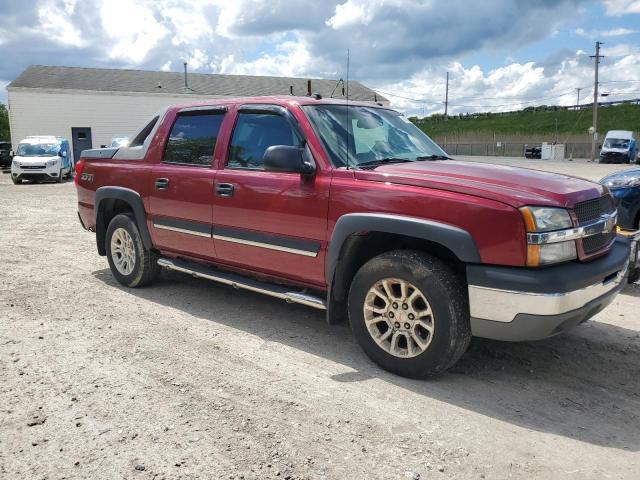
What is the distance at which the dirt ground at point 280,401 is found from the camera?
286cm

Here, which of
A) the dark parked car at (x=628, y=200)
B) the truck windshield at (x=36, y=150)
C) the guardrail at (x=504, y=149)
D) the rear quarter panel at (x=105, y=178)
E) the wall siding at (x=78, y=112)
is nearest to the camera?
the rear quarter panel at (x=105, y=178)

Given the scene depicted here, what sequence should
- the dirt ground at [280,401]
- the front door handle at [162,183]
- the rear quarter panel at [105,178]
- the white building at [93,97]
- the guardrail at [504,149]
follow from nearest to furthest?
the dirt ground at [280,401] → the front door handle at [162,183] → the rear quarter panel at [105,178] → the white building at [93,97] → the guardrail at [504,149]

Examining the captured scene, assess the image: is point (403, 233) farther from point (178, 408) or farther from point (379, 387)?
point (178, 408)

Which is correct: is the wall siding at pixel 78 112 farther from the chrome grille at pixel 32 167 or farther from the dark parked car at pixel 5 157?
the chrome grille at pixel 32 167

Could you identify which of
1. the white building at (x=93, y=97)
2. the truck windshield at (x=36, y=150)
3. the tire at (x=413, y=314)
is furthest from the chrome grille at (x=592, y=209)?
the white building at (x=93, y=97)

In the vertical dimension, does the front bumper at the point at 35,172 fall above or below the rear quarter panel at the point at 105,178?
below

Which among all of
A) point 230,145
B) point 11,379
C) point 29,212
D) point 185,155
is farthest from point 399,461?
point 29,212

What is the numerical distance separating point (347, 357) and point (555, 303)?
1.58 metres

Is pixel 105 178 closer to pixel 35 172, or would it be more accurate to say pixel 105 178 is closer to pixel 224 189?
pixel 224 189

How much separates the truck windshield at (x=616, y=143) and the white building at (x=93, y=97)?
2037cm

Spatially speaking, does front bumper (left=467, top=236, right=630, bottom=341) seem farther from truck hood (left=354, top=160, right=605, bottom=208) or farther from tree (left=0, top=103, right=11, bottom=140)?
tree (left=0, top=103, right=11, bottom=140)

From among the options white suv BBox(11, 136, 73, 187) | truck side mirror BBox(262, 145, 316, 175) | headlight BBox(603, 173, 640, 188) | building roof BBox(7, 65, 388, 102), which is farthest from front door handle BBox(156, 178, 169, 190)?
building roof BBox(7, 65, 388, 102)

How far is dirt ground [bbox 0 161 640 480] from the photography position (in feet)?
9.37

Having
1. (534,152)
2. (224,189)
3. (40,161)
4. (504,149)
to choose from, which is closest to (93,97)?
(40,161)
